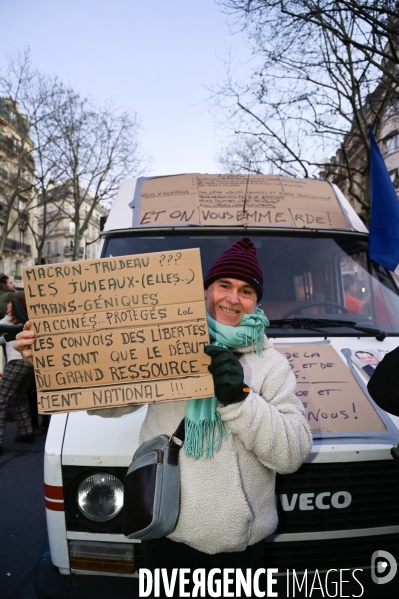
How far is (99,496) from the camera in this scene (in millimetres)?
1993

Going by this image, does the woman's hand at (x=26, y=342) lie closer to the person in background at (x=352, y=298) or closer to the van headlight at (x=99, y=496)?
the van headlight at (x=99, y=496)

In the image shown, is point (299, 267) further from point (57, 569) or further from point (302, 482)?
point (57, 569)

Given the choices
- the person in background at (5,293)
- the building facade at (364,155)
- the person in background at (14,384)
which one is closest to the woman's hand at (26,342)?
the person in background at (14,384)

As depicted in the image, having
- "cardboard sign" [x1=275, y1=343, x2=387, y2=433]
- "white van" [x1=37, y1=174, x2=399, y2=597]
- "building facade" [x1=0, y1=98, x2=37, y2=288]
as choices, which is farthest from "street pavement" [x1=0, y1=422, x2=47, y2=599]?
"building facade" [x1=0, y1=98, x2=37, y2=288]

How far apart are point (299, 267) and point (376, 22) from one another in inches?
258

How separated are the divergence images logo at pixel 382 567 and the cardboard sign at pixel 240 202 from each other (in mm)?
2115

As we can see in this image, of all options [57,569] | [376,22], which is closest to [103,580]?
[57,569]

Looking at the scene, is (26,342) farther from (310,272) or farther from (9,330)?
(310,272)

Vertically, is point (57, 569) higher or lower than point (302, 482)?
lower

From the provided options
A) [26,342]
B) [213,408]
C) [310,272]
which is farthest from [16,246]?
[213,408]

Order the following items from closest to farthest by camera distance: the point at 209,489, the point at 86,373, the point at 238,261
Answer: the point at 209,489
the point at 86,373
the point at 238,261

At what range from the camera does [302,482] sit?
1977mm

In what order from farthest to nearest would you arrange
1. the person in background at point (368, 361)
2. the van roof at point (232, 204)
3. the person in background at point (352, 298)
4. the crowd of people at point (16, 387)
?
1. the crowd of people at point (16, 387)
2. the van roof at point (232, 204)
3. the person in background at point (352, 298)
4. the person in background at point (368, 361)

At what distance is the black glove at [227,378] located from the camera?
158 cm
